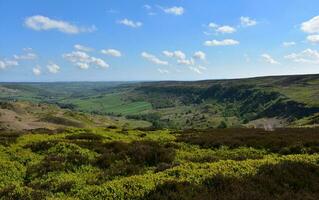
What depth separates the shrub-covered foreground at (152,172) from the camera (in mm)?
13219

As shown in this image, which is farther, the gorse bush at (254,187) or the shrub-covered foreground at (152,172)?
the shrub-covered foreground at (152,172)

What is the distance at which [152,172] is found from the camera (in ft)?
54.8

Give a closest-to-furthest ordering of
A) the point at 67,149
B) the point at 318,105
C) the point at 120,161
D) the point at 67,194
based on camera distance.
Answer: the point at 67,194, the point at 120,161, the point at 67,149, the point at 318,105

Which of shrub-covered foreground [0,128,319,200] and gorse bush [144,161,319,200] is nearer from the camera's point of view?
gorse bush [144,161,319,200]

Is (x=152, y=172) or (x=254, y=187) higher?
(x=254, y=187)

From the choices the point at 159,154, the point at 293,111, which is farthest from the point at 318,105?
the point at 159,154

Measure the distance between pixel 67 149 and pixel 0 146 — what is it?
457 cm

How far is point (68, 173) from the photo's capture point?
58.5 ft

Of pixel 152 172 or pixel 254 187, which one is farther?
pixel 152 172

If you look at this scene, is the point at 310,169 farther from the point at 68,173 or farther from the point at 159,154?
the point at 68,173

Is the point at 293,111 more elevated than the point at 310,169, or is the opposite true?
the point at 310,169

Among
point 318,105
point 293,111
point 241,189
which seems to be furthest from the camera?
point 293,111

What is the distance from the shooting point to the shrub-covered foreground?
13.2 meters

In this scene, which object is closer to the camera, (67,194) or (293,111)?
(67,194)
